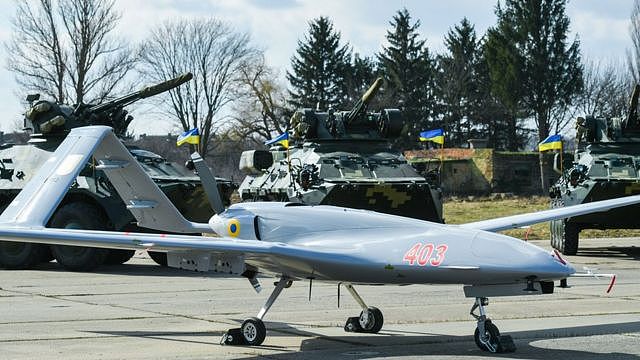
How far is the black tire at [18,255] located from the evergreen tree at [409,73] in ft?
185

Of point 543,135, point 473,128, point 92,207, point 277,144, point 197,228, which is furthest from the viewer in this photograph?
point 473,128

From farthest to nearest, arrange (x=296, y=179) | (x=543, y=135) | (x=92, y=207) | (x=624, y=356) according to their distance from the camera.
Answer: (x=543, y=135), (x=296, y=179), (x=92, y=207), (x=624, y=356)

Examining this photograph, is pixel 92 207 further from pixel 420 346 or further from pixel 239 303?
pixel 420 346

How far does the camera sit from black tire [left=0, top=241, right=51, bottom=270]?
20.4 metres

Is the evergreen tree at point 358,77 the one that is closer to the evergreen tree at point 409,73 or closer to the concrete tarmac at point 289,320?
the evergreen tree at point 409,73

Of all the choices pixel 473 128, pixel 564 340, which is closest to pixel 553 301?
pixel 564 340

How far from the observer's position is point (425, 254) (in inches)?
384

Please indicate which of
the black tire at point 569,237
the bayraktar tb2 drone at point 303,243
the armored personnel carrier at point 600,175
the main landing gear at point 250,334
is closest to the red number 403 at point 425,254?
the bayraktar tb2 drone at point 303,243

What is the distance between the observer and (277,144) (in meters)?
26.9

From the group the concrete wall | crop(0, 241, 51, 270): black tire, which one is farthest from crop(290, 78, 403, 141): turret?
the concrete wall

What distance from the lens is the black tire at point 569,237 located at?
23.0 meters

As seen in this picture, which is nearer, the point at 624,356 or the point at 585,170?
the point at 624,356

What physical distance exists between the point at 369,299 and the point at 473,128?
66.4 m

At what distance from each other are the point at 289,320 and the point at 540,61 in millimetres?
62953
